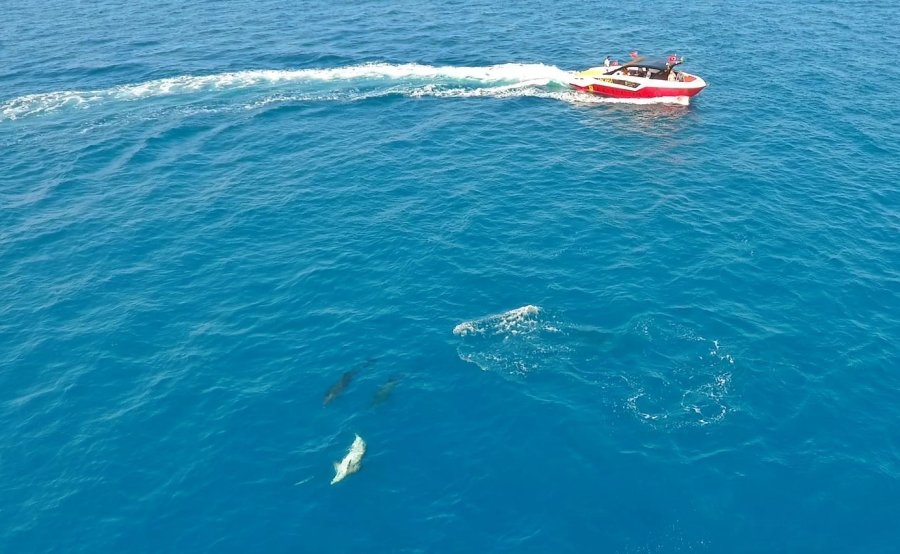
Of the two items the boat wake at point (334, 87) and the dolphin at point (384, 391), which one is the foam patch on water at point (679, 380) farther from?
the boat wake at point (334, 87)

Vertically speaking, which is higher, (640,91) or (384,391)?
(640,91)

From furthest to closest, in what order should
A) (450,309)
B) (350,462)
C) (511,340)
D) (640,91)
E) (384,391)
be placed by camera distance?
1. (640,91)
2. (450,309)
3. (511,340)
4. (384,391)
5. (350,462)

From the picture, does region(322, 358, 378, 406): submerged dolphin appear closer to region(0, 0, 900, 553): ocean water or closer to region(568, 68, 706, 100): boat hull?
region(0, 0, 900, 553): ocean water

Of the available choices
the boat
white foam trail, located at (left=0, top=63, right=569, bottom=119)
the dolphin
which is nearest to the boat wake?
white foam trail, located at (left=0, top=63, right=569, bottom=119)

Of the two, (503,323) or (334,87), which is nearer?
(503,323)

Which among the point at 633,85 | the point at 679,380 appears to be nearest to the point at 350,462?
the point at 679,380

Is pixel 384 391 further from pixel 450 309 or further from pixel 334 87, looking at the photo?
pixel 334 87

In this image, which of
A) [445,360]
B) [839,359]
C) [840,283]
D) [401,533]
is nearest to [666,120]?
[840,283]
